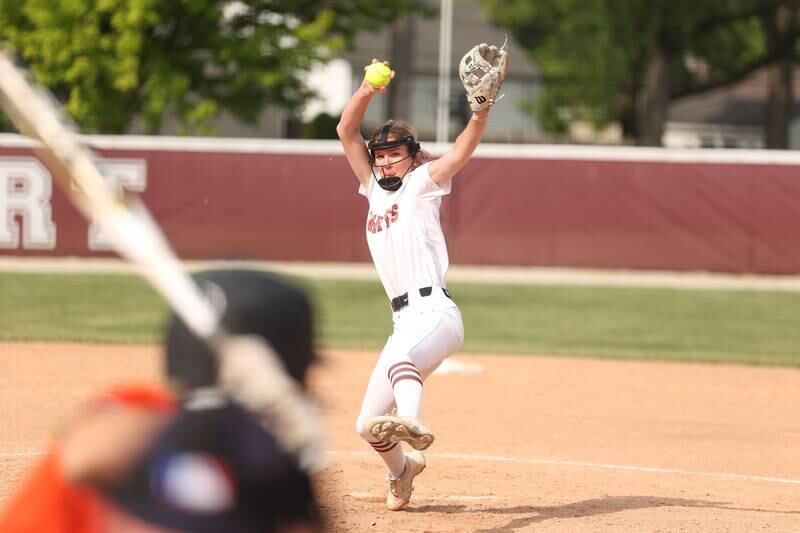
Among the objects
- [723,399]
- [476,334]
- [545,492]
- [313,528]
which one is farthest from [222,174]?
[313,528]

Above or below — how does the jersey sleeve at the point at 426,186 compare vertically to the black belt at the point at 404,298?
above

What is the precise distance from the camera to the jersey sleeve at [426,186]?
21.8 ft

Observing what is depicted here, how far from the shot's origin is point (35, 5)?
26953mm

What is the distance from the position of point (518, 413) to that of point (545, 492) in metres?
2.97

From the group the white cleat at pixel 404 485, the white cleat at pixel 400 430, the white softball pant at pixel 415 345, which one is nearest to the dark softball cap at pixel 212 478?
the white cleat at pixel 400 430

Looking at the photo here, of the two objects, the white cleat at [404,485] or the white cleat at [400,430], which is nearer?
the white cleat at [400,430]

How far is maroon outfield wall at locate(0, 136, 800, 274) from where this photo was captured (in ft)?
77.1

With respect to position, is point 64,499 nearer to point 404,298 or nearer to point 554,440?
point 404,298

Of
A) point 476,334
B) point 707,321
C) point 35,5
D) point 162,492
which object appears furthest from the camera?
point 35,5

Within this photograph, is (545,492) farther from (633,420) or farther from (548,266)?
(548,266)

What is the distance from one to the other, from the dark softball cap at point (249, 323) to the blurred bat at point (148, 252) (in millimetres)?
31

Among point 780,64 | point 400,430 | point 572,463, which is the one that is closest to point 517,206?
point 572,463

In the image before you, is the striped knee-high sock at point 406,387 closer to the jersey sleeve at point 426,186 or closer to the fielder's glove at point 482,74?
the jersey sleeve at point 426,186

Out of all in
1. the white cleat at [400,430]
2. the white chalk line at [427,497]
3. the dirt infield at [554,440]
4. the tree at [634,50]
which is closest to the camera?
the white cleat at [400,430]
